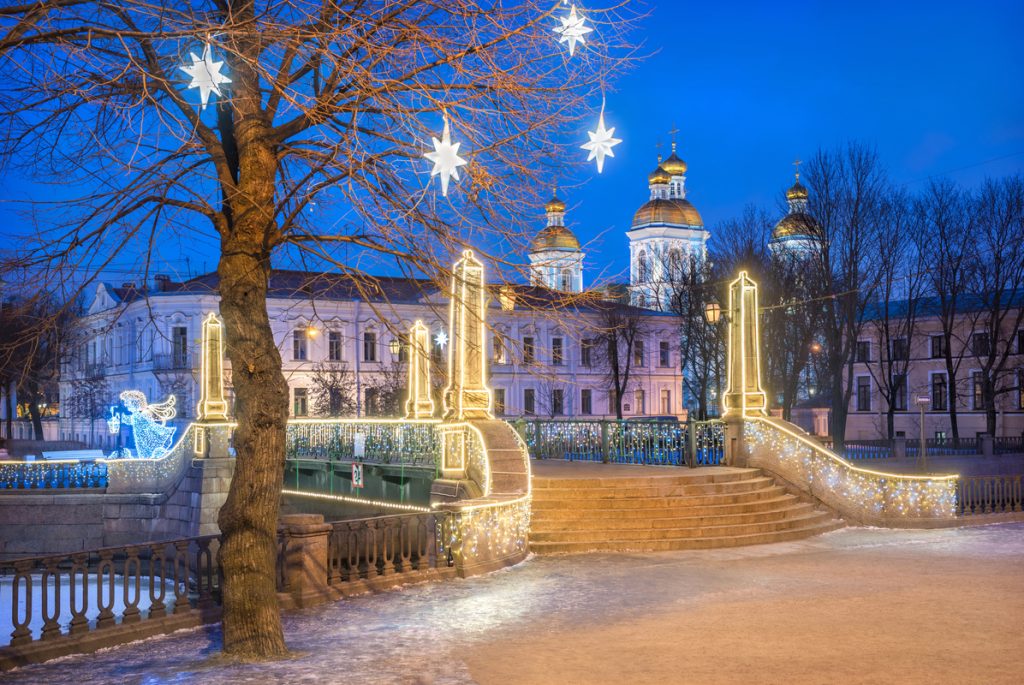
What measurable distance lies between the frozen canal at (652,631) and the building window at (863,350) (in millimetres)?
44167

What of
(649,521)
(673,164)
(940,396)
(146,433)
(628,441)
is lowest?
(649,521)

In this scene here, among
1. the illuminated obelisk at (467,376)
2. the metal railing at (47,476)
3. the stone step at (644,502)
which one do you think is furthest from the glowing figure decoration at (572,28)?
the metal railing at (47,476)

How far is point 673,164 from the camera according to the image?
103750mm

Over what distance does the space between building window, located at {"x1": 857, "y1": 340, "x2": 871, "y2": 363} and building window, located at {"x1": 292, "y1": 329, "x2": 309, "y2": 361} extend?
1218 inches

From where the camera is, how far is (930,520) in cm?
1995

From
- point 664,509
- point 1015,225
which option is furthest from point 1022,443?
point 664,509

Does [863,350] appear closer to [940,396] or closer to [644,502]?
[940,396]

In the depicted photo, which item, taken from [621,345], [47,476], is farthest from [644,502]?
[621,345]

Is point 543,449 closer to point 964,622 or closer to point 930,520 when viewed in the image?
point 930,520

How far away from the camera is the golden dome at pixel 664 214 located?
97688mm

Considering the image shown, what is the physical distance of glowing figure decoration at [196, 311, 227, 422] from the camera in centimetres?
2777

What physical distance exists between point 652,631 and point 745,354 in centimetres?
1183

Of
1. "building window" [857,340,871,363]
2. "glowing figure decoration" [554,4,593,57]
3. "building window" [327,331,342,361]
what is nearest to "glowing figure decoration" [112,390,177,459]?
"building window" [327,331,342,361]

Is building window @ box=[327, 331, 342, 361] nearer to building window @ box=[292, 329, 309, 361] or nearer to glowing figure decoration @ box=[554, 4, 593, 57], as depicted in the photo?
building window @ box=[292, 329, 309, 361]
